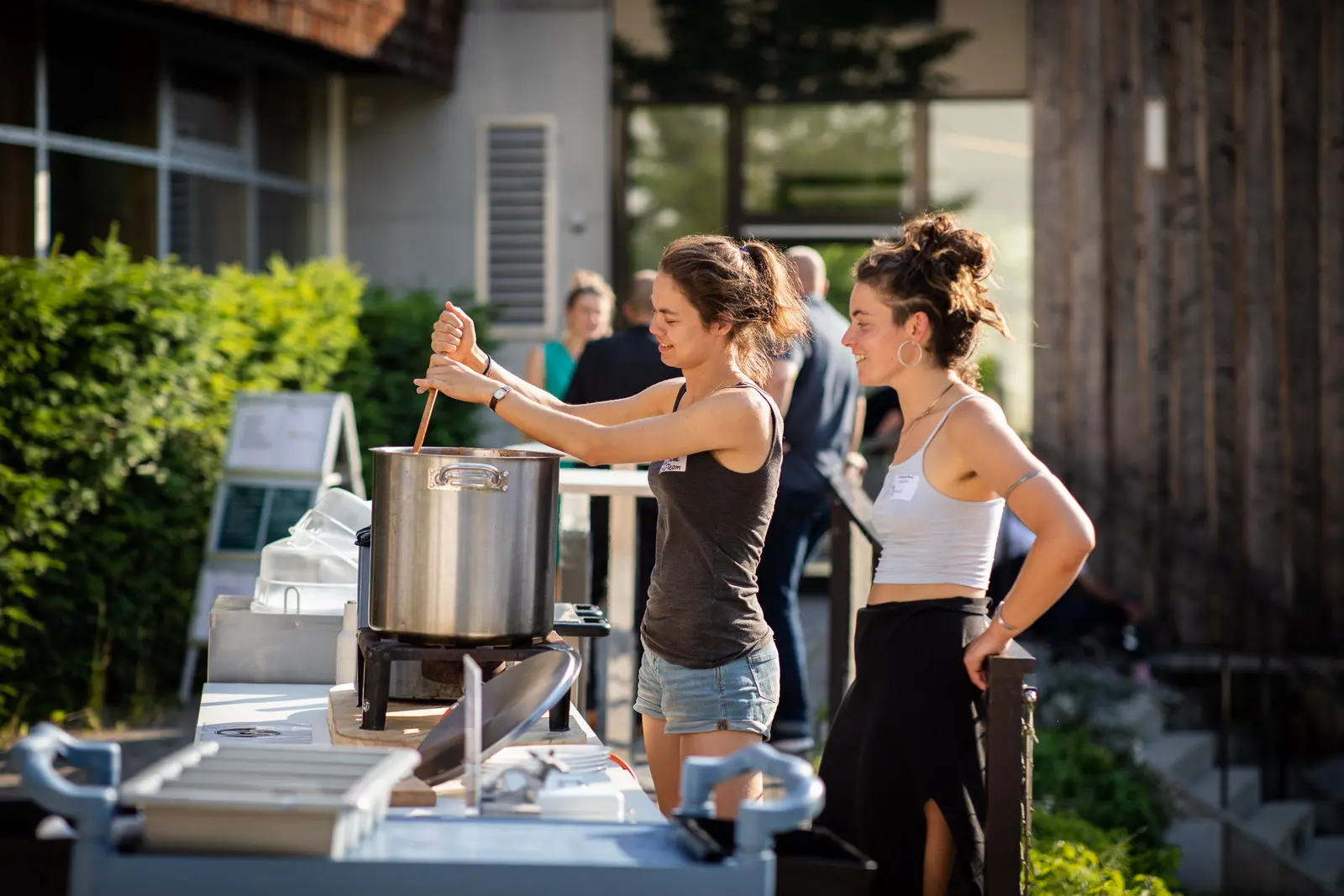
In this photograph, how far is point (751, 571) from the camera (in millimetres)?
2670

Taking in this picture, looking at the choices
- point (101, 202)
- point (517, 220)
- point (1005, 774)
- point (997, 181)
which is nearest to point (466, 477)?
point (1005, 774)

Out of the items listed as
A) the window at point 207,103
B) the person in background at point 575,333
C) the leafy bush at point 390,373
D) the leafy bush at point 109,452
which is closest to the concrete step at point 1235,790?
the person in background at point 575,333

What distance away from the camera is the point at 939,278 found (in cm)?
262

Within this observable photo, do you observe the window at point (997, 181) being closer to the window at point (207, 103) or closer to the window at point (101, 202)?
the window at point (207, 103)

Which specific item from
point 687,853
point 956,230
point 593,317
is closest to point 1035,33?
point 593,317

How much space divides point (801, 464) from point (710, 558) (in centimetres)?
264

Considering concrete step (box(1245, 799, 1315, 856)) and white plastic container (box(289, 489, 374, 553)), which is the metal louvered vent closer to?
concrete step (box(1245, 799, 1315, 856))

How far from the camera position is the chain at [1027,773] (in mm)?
2504

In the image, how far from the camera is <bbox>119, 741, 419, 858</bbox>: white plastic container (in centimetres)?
165

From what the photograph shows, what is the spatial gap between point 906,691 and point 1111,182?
662cm

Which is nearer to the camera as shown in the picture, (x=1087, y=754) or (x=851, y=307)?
(x=851, y=307)

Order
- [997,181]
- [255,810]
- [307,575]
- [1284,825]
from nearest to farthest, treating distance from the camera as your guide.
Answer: [255,810]
[307,575]
[1284,825]
[997,181]

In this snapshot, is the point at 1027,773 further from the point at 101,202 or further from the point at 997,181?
the point at 997,181

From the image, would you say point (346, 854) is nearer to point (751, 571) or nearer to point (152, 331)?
point (751, 571)
